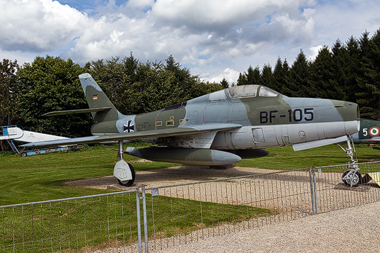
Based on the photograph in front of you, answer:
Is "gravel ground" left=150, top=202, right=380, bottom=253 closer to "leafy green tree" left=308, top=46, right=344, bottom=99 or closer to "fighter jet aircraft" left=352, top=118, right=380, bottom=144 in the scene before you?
"fighter jet aircraft" left=352, top=118, right=380, bottom=144

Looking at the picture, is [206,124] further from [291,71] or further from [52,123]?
[291,71]

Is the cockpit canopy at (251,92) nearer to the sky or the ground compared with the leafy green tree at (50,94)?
nearer to the ground

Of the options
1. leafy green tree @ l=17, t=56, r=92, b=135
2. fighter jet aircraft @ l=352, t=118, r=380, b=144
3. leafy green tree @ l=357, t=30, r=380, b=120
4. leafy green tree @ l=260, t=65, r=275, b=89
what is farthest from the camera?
leafy green tree @ l=260, t=65, r=275, b=89

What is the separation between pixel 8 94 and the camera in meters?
38.2

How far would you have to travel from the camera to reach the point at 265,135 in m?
11.3

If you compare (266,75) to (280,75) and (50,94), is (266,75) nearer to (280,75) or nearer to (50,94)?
(280,75)

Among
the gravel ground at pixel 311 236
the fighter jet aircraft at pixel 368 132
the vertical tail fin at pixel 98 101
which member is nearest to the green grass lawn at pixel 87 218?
the gravel ground at pixel 311 236

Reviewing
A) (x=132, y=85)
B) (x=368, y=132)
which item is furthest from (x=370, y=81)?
(x=132, y=85)

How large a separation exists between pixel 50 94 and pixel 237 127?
28.9 m

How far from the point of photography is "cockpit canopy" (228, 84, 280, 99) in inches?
460

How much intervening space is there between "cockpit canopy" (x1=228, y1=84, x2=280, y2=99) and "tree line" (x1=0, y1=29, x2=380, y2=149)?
2697 cm

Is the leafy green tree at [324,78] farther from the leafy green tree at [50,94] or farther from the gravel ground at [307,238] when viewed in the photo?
the gravel ground at [307,238]

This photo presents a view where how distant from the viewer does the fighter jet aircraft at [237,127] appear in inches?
408

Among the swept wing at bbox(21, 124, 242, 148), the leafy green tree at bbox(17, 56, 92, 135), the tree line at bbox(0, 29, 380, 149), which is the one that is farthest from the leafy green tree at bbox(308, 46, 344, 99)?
the swept wing at bbox(21, 124, 242, 148)
